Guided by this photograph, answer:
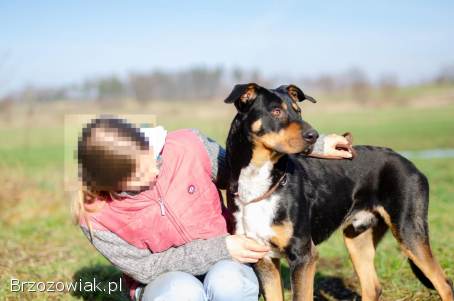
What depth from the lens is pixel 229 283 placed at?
4.00m

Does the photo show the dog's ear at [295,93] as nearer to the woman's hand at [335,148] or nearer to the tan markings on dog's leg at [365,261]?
the woman's hand at [335,148]

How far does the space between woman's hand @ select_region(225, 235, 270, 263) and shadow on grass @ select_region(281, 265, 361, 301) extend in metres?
1.51

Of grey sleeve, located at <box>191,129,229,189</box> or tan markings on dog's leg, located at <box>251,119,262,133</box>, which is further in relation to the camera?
grey sleeve, located at <box>191,129,229,189</box>

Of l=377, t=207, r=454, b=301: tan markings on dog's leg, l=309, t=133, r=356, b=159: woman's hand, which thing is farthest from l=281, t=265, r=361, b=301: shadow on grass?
l=309, t=133, r=356, b=159: woman's hand

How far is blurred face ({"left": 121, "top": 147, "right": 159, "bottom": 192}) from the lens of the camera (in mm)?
3887

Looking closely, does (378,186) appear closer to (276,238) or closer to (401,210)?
(401,210)

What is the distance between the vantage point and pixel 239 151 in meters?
4.25

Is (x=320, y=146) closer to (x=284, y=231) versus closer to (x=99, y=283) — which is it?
(x=284, y=231)

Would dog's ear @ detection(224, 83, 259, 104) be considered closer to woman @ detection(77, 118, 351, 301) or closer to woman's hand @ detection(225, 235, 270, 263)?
woman @ detection(77, 118, 351, 301)

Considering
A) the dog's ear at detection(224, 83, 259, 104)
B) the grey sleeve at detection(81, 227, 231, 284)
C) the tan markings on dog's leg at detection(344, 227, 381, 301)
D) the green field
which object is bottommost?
the green field

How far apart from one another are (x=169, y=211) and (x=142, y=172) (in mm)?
388

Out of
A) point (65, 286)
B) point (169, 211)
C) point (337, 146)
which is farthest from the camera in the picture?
point (65, 286)

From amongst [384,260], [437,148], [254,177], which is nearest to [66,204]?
[384,260]

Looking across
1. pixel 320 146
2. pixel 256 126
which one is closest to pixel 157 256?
pixel 256 126
